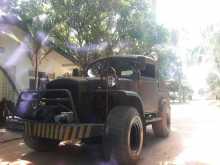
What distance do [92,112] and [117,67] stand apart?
1900 millimetres

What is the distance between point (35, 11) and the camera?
508 inches

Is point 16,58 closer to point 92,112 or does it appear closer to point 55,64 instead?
point 55,64

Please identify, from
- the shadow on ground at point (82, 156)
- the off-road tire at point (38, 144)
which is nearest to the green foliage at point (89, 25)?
the shadow on ground at point (82, 156)

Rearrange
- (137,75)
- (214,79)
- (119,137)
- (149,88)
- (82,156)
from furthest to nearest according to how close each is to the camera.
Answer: (214,79) → (149,88) → (137,75) → (82,156) → (119,137)

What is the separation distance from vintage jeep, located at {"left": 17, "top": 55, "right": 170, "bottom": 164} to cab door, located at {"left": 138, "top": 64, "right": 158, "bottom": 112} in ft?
0.25

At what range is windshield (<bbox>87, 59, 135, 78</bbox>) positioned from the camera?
7.64 metres

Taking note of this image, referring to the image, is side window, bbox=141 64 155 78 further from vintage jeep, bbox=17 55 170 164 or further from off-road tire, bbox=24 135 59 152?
off-road tire, bbox=24 135 59 152

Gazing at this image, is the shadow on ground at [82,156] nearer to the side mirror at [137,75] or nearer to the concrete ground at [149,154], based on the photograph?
the concrete ground at [149,154]

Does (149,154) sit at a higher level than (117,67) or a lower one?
lower

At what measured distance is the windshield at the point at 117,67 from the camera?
25.1 feet

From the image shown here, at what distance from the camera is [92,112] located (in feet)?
21.1

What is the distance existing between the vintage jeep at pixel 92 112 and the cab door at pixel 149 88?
0.25ft

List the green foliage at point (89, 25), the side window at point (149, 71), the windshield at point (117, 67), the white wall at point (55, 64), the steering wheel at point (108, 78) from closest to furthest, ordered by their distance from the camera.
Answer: the steering wheel at point (108, 78) < the windshield at point (117, 67) < the side window at point (149, 71) < the green foliage at point (89, 25) < the white wall at point (55, 64)

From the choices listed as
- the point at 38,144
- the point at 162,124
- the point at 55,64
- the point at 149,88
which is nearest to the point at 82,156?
the point at 38,144
